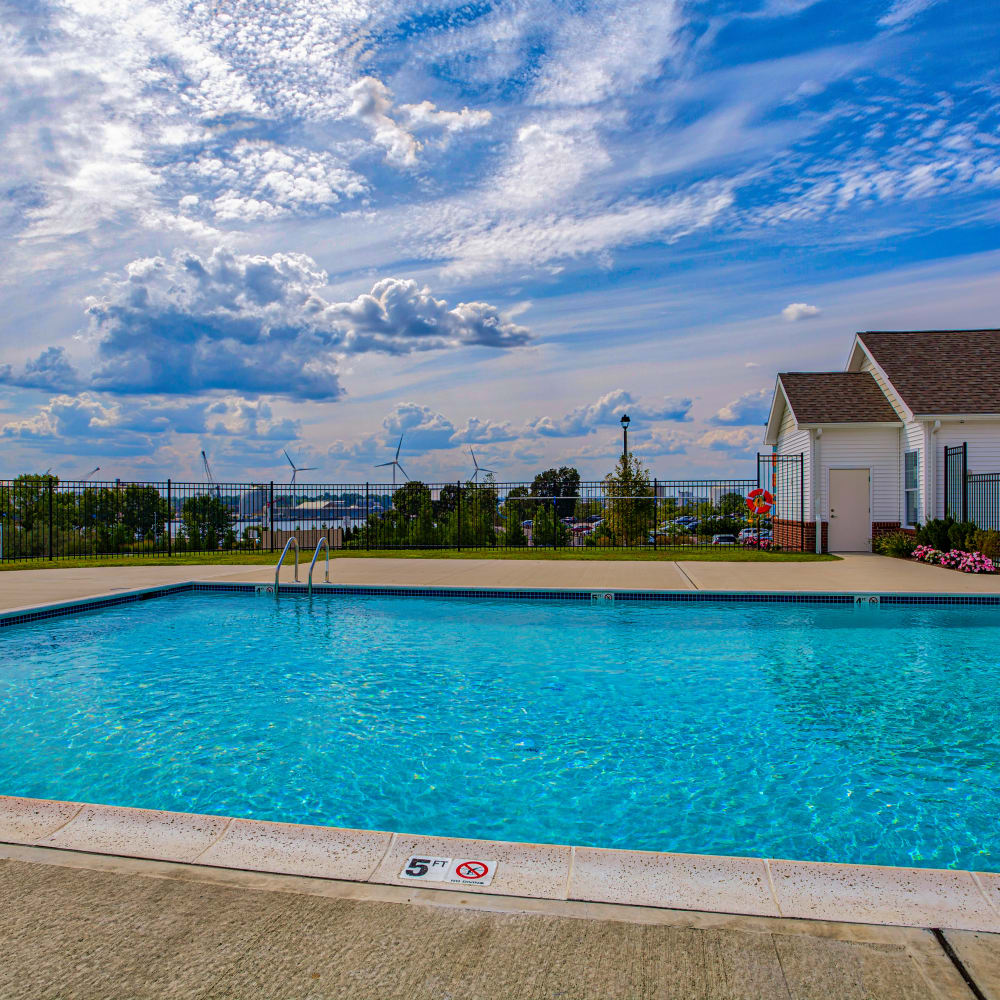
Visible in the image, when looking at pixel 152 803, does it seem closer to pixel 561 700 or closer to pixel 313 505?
pixel 561 700

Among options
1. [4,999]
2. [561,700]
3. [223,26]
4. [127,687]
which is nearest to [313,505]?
[223,26]

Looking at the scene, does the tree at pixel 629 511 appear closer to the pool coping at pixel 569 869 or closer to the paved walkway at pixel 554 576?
the paved walkway at pixel 554 576

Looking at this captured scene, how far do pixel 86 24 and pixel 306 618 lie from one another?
349 inches

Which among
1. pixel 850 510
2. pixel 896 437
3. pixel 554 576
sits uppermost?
pixel 896 437

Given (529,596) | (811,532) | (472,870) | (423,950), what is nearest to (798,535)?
(811,532)

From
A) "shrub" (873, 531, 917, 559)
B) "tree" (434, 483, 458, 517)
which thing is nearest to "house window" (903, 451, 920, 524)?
"shrub" (873, 531, 917, 559)

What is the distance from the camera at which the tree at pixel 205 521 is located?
63.7 ft

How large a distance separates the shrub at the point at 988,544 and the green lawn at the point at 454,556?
9.96ft

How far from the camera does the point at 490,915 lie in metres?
2.34

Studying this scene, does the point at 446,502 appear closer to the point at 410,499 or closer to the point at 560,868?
the point at 410,499

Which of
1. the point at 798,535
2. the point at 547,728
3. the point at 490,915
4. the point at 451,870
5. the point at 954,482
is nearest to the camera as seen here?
the point at 490,915

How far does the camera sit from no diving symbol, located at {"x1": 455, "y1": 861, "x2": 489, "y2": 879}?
2598mm

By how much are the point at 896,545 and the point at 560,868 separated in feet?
52.2

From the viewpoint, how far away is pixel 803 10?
35.1 ft
